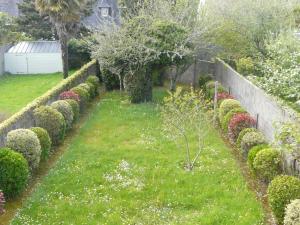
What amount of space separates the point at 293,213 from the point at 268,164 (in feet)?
9.09

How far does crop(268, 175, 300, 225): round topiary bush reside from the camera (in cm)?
837

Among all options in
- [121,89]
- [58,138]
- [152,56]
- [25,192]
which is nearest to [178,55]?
[152,56]

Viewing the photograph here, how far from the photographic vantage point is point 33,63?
3228 centimetres

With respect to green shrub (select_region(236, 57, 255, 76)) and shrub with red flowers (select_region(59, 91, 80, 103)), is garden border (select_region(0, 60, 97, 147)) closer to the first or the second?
shrub with red flowers (select_region(59, 91, 80, 103))

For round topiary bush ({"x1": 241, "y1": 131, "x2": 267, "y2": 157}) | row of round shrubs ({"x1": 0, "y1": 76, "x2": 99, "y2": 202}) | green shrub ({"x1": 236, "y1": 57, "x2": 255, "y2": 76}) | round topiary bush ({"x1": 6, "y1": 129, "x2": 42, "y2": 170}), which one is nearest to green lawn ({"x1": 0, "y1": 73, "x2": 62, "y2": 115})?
row of round shrubs ({"x1": 0, "y1": 76, "x2": 99, "y2": 202})

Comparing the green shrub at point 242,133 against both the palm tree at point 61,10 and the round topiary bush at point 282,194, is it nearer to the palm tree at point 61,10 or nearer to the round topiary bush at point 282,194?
the round topiary bush at point 282,194

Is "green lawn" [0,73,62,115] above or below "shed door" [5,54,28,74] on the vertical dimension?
below

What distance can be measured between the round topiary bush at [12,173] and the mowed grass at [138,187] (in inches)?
19.6

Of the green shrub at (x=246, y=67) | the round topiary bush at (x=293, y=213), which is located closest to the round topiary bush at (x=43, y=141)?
the round topiary bush at (x=293, y=213)

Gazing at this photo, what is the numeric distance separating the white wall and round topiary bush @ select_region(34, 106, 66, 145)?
1882cm

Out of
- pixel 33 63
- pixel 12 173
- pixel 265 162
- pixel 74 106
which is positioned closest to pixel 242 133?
pixel 265 162

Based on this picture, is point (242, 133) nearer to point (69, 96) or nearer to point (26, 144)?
point (26, 144)

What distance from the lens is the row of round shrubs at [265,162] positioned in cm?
833

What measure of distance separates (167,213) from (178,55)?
39.5ft
